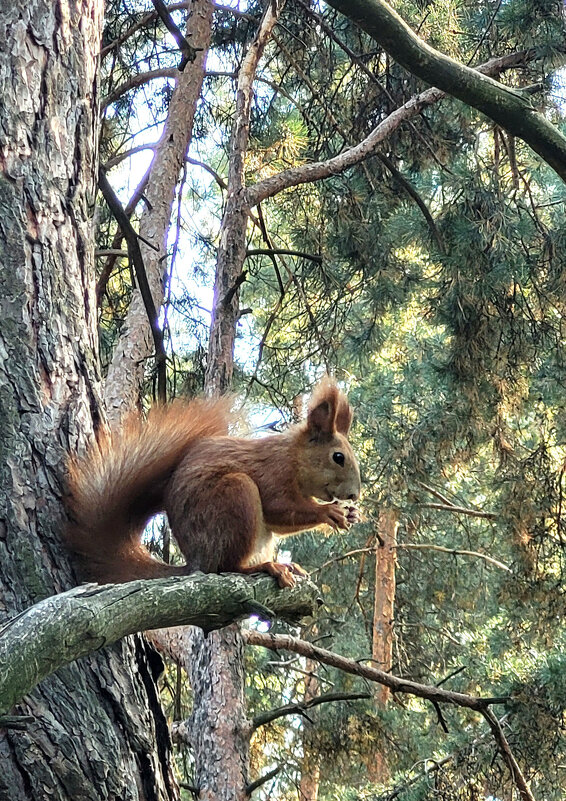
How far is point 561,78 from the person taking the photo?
364cm

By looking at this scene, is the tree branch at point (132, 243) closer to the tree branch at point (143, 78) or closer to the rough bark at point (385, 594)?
the tree branch at point (143, 78)

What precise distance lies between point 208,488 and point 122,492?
349mm

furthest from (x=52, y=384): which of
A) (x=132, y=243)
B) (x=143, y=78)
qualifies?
(x=143, y=78)

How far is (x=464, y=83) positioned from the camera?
187 cm

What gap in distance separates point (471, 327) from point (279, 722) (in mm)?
2308

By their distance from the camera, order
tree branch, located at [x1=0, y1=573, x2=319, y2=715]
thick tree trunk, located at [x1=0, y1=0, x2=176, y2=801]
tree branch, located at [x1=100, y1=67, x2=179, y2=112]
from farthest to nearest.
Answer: tree branch, located at [x1=100, y1=67, x2=179, y2=112]
thick tree trunk, located at [x1=0, y1=0, x2=176, y2=801]
tree branch, located at [x1=0, y1=573, x2=319, y2=715]

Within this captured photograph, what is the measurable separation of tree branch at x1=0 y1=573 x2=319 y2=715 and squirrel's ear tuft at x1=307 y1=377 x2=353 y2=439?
2.73ft

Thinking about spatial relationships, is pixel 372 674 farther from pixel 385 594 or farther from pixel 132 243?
pixel 385 594

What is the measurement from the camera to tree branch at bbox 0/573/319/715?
3.08ft

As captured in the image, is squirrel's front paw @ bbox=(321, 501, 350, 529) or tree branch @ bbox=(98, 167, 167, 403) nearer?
squirrel's front paw @ bbox=(321, 501, 350, 529)

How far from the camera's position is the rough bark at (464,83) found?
1.82 metres

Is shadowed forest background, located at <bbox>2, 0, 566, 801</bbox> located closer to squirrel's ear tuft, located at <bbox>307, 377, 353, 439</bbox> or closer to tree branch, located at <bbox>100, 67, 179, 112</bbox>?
tree branch, located at <bbox>100, 67, 179, 112</bbox>

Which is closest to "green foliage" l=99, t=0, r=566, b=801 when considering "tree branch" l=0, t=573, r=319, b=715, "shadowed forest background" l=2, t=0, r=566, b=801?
→ "shadowed forest background" l=2, t=0, r=566, b=801

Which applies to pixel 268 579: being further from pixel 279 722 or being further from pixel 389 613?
pixel 389 613
